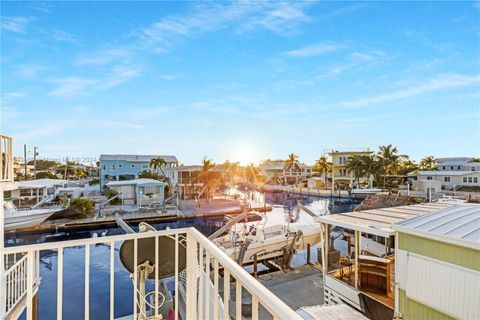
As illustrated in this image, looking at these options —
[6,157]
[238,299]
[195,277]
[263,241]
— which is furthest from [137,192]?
[238,299]

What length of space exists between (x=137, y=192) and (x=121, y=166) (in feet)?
33.3

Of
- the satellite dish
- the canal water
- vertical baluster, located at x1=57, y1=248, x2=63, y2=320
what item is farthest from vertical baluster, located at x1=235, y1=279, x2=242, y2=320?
the canal water

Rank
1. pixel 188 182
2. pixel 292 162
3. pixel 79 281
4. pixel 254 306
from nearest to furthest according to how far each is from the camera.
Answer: pixel 254 306
pixel 79 281
pixel 188 182
pixel 292 162

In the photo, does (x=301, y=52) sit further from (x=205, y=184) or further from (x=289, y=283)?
(x=205, y=184)

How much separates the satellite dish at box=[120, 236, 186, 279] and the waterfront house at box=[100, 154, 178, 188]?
29.3 meters

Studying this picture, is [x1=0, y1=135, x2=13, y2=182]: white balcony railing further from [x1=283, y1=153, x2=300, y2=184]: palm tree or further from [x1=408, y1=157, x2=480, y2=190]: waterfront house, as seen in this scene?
[x1=283, y1=153, x2=300, y2=184]: palm tree

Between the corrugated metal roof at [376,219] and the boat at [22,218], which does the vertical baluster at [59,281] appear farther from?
the boat at [22,218]

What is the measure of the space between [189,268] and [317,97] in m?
16.0

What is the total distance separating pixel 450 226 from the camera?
397 cm

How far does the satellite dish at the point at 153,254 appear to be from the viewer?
221 centimetres

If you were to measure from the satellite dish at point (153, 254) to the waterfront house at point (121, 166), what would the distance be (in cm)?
2934

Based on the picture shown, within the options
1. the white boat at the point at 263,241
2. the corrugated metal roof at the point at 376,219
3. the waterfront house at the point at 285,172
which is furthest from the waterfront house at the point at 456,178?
the corrugated metal roof at the point at 376,219

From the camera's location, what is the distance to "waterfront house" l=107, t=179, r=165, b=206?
21930 mm

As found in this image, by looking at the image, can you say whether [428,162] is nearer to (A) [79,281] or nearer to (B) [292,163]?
(B) [292,163]
